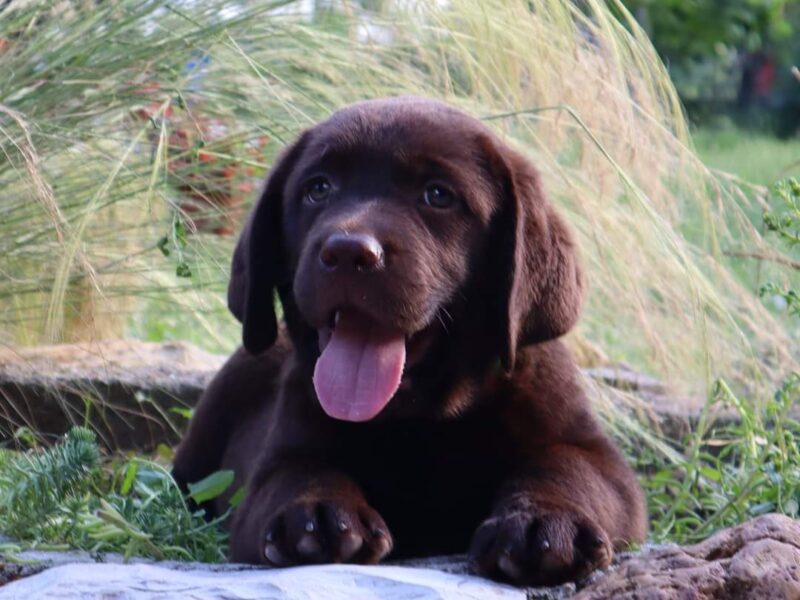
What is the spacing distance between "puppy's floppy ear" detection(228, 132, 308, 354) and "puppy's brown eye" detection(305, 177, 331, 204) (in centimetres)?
14

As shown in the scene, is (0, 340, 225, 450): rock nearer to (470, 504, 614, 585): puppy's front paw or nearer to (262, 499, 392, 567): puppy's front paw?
(262, 499, 392, 567): puppy's front paw

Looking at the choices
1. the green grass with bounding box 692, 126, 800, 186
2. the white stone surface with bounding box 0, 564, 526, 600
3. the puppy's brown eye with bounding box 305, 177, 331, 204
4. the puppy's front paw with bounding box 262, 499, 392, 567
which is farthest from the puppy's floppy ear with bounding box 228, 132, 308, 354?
the green grass with bounding box 692, 126, 800, 186

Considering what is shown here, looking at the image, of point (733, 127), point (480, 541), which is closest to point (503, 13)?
point (480, 541)

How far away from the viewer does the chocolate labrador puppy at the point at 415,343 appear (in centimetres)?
302

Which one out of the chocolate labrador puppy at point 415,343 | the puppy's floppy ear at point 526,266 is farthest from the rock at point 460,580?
the puppy's floppy ear at point 526,266

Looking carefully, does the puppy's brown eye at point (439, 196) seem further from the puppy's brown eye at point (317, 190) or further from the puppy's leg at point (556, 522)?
the puppy's leg at point (556, 522)

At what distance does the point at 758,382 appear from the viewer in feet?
14.7

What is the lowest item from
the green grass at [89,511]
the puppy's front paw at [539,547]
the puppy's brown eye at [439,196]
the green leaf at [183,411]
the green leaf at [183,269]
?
the green leaf at [183,411]

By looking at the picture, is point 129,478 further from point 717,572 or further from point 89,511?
point 717,572

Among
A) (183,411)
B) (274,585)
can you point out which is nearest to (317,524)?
(274,585)

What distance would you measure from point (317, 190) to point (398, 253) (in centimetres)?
41

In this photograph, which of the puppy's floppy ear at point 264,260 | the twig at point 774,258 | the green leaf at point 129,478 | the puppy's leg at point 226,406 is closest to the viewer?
the puppy's floppy ear at point 264,260

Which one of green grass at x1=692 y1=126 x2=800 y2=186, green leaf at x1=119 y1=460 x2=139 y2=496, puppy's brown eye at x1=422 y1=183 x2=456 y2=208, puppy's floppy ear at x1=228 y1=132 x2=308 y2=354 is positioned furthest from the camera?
green grass at x1=692 y1=126 x2=800 y2=186

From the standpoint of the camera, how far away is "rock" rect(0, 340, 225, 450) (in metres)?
4.58
